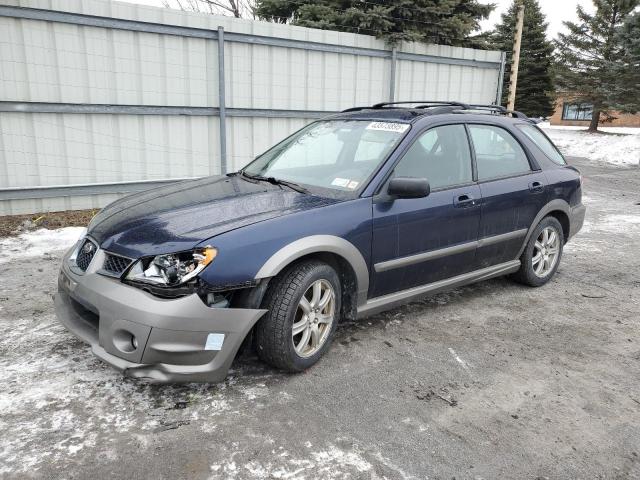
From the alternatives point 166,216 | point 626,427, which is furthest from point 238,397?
point 626,427

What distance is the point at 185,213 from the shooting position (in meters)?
3.23

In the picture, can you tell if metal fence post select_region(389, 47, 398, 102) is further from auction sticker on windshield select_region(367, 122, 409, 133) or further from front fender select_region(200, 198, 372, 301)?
front fender select_region(200, 198, 372, 301)

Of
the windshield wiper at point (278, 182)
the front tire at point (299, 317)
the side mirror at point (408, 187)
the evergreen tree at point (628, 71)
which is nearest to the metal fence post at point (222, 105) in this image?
the windshield wiper at point (278, 182)

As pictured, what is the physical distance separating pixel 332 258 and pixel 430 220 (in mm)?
874

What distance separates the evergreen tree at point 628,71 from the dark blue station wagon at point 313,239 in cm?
2157

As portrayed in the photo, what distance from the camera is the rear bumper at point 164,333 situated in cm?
272

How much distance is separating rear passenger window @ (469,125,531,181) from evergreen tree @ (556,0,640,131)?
74.2 feet

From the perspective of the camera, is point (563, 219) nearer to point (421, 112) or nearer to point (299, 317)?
point (421, 112)

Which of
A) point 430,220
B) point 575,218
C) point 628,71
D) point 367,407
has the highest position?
point 628,71

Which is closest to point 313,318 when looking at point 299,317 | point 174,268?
point 299,317

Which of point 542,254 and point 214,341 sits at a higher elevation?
point 214,341

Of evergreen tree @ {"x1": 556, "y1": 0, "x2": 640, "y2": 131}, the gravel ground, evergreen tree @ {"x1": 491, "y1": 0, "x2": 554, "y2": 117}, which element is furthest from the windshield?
evergreen tree @ {"x1": 491, "y1": 0, "x2": 554, "y2": 117}

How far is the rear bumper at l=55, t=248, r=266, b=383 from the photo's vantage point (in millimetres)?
2723

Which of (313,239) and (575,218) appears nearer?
(313,239)
